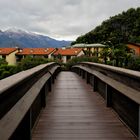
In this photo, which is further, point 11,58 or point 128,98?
point 11,58

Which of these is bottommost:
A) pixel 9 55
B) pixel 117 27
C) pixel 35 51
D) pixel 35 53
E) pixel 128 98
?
pixel 9 55

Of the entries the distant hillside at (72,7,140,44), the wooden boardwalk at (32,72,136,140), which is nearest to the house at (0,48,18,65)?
the distant hillside at (72,7,140,44)

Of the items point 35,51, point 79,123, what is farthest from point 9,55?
point 79,123

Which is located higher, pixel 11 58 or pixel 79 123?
pixel 79 123

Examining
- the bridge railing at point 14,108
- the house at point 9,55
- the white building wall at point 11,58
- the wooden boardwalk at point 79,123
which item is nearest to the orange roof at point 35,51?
the white building wall at point 11,58

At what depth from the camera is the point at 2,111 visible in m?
3.65

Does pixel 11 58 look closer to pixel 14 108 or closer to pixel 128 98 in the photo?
pixel 128 98

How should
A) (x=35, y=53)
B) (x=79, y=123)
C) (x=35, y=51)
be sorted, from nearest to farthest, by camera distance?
(x=79, y=123) < (x=35, y=53) < (x=35, y=51)

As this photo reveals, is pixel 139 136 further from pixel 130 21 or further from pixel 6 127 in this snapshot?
pixel 130 21

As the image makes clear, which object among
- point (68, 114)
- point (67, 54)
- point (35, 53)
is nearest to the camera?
point (68, 114)

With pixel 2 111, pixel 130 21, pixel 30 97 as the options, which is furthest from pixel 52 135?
pixel 130 21

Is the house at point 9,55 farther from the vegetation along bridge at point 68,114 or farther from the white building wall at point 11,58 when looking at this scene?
the vegetation along bridge at point 68,114

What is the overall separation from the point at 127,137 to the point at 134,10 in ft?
394

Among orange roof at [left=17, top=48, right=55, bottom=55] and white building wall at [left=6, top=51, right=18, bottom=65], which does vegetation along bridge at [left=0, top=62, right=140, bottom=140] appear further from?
orange roof at [left=17, top=48, right=55, bottom=55]
